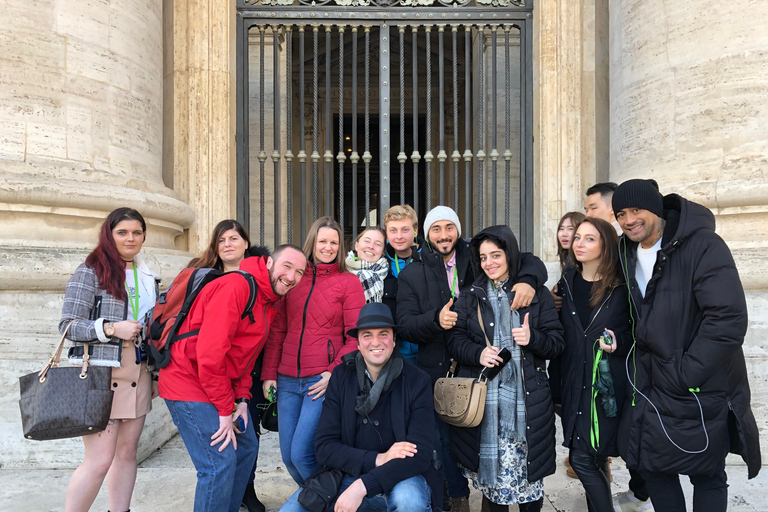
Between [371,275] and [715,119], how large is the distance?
2876 millimetres

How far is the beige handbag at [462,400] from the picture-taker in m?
2.58

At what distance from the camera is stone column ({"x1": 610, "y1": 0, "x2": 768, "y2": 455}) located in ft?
12.7

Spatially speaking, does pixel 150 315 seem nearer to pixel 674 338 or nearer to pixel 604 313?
pixel 604 313

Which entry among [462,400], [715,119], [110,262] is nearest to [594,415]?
[462,400]

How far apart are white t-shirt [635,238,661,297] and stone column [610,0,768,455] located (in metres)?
1.83

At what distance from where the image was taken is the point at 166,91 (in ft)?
17.6

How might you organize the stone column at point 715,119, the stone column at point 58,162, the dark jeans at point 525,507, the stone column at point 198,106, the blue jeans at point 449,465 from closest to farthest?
the dark jeans at point 525,507, the blue jeans at point 449,465, the stone column at point 58,162, the stone column at point 715,119, the stone column at point 198,106

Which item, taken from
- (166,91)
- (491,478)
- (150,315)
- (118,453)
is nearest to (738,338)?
(491,478)

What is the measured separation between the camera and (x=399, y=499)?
2465 millimetres

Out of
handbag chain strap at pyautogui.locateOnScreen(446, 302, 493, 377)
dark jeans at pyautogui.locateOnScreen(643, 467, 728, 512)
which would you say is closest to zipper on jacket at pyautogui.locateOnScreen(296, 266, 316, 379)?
handbag chain strap at pyautogui.locateOnScreen(446, 302, 493, 377)

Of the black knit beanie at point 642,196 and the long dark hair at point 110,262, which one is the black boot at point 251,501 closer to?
the long dark hair at point 110,262

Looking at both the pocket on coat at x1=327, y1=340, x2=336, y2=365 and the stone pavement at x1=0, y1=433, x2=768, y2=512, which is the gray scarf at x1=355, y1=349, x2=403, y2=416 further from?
the stone pavement at x1=0, y1=433, x2=768, y2=512

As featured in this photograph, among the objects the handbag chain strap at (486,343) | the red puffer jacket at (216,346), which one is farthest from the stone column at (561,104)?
the red puffer jacket at (216,346)

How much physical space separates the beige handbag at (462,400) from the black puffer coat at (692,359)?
2.12 ft
